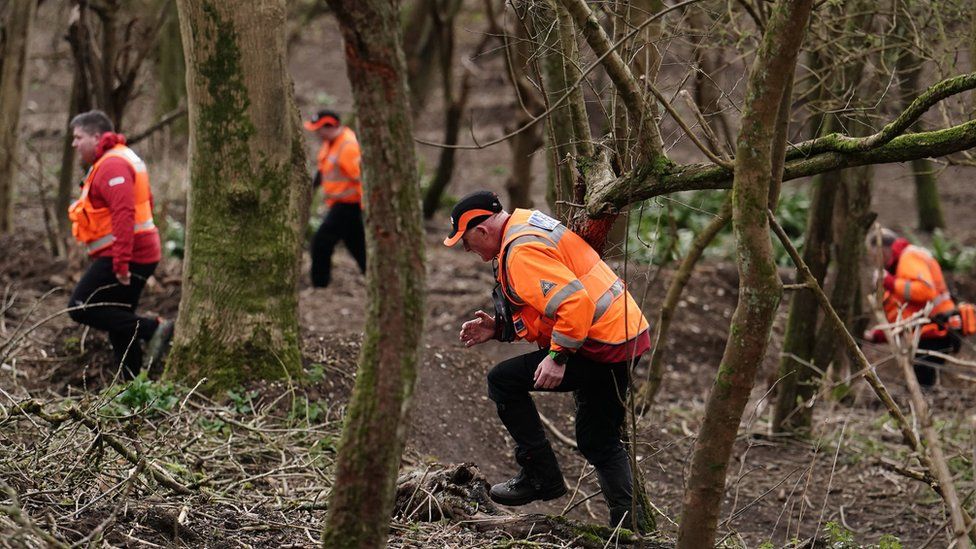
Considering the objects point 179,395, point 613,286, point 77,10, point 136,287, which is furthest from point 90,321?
point 613,286

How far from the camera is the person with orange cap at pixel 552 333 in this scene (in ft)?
15.1

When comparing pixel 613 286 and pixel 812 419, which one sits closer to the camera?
pixel 613 286

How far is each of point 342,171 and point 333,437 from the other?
4761 mm

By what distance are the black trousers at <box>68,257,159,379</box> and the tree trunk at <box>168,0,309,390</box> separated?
875 millimetres

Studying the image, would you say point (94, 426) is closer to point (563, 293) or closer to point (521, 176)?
point (563, 293)

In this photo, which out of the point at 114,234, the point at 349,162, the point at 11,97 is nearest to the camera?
the point at 114,234

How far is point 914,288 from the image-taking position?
945cm

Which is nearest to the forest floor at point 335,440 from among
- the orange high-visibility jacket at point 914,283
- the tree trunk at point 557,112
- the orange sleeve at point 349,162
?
the tree trunk at point 557,112

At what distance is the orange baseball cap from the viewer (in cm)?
482

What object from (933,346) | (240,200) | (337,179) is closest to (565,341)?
(240,200)

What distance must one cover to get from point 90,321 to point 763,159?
18.0ft

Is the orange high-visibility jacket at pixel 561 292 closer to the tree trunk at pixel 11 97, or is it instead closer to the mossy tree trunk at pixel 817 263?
the mossy tree trunk at pixel 817 263

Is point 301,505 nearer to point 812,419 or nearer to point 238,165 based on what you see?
point 238,165

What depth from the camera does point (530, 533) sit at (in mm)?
4777
